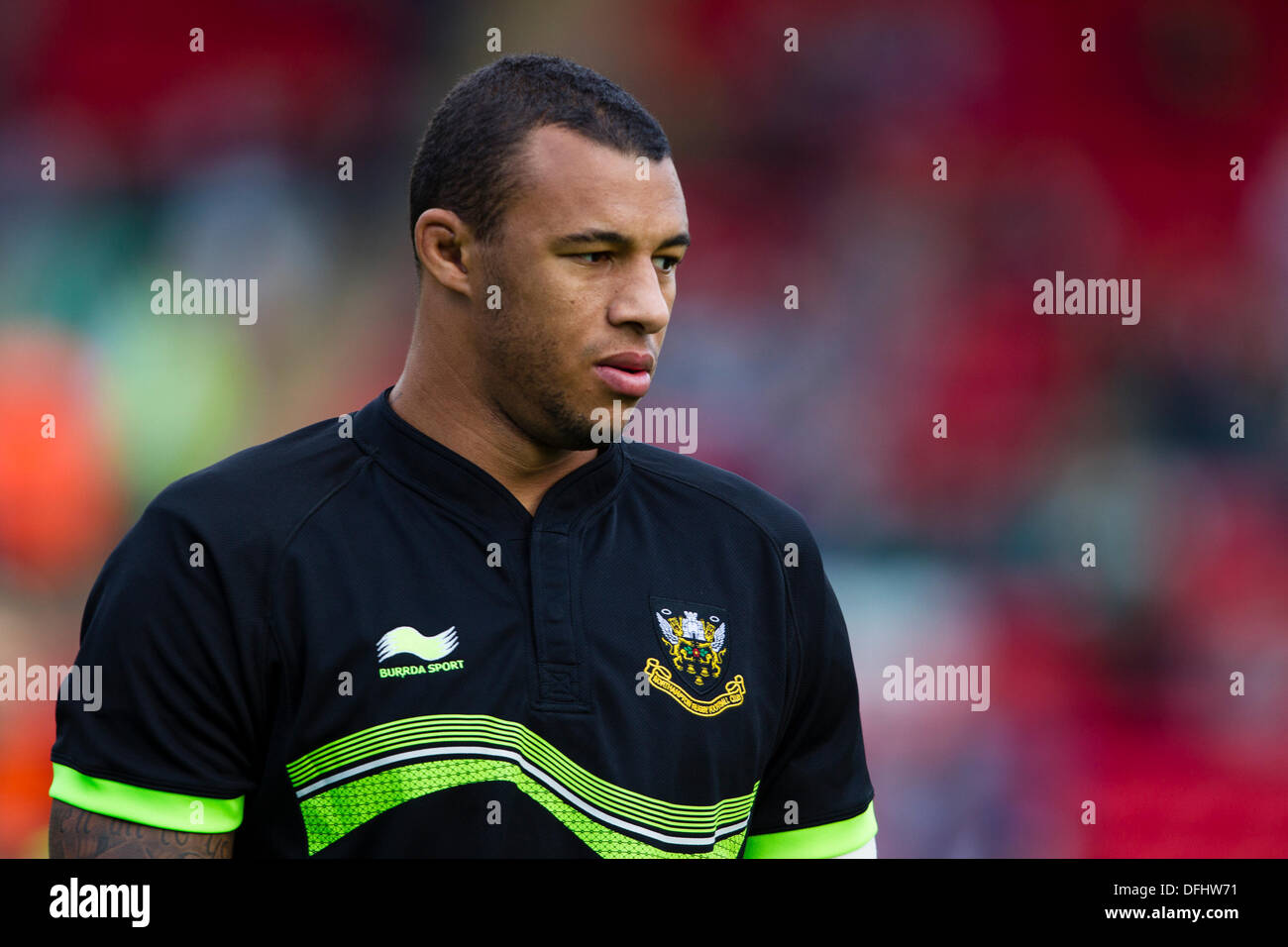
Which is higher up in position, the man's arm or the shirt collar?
the shirt collar

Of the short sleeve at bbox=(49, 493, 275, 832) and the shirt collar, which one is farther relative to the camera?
the shirt collar

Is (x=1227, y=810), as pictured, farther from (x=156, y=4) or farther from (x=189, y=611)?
(x=156, y=4)

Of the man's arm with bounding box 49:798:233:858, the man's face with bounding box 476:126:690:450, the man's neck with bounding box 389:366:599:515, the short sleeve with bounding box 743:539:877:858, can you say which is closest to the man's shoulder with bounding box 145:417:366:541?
the man's neck with bounding box 389:366:599:515

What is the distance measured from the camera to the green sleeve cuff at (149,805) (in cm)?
171

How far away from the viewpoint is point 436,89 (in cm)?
513

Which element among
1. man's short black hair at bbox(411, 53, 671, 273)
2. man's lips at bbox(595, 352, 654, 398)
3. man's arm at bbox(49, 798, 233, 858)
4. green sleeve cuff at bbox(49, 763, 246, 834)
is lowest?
man's arm at bbox(49, 798, 233, 858)

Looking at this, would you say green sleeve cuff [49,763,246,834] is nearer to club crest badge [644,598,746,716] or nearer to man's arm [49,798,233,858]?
man's arm [49,798,233,858]

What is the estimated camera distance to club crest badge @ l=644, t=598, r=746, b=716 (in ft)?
6.25

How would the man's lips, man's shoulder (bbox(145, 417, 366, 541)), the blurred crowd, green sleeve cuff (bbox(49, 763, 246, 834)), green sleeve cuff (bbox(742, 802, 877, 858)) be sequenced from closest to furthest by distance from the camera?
1. green sleeve cuff (bbox(49, 763, 246, 834))
2. man's shoulder (bbox(145, 417, 366, 541))
3. the man's lips
4. green sleeve cuff (bbox(742, 802, 877, 858))
5. the blurred crowd

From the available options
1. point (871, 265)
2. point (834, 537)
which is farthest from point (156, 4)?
point (834, 537)

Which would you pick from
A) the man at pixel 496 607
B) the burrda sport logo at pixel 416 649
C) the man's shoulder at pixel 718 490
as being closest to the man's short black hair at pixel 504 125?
the man at pixel 496 607

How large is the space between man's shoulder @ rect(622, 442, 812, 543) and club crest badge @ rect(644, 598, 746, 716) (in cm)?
19

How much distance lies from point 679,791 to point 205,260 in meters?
3.65

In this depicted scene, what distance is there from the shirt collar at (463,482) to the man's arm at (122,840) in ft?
1.65
